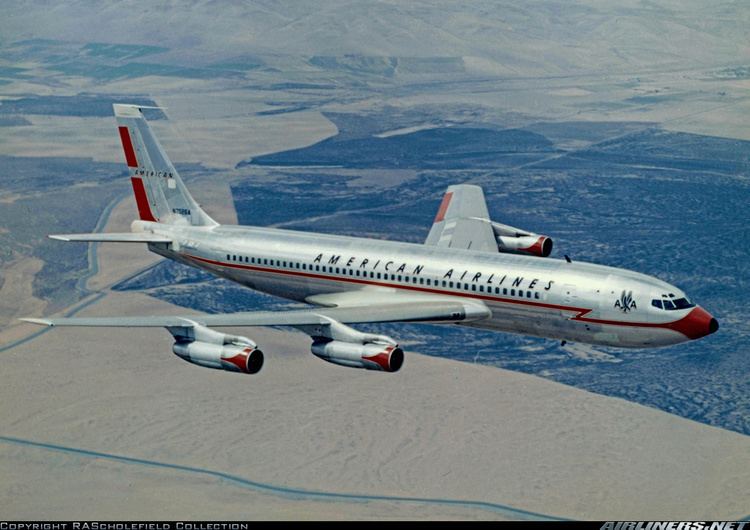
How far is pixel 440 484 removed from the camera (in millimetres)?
Answer: 166250

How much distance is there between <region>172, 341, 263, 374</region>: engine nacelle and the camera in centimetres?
5981

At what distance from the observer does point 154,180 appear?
8225cm

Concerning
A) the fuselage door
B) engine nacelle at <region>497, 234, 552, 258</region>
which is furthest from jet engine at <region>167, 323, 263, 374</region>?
engine nacelle at <region>497, 234, 552, 258</region>

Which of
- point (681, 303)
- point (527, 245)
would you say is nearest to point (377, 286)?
point (527, 245)

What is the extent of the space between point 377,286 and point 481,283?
7634 mm

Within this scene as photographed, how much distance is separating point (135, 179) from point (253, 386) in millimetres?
112959

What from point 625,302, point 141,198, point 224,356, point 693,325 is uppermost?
point 141,198

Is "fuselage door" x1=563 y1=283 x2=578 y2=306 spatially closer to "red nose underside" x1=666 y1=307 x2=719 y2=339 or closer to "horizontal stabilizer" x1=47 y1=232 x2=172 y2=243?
"red nose underside" x1=666 y1=307 x2=719 y2=339

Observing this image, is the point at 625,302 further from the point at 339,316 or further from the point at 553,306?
the point at 339,316

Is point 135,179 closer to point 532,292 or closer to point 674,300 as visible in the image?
point 532,292

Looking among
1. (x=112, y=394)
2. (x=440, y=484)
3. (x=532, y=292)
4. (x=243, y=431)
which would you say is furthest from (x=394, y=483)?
(x=532, y=292)

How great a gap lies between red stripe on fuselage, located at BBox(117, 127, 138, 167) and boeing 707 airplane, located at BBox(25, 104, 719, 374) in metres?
0.09

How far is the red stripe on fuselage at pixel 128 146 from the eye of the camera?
81125 mm

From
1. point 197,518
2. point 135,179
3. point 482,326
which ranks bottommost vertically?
point 197,518
